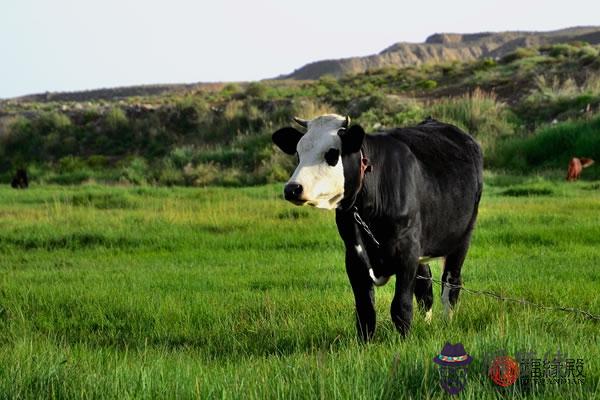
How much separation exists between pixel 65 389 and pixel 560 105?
78.7 feet

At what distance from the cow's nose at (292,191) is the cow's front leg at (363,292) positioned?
0.90 meters

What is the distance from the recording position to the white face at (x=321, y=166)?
15.8ft

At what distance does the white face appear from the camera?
15.8 ft

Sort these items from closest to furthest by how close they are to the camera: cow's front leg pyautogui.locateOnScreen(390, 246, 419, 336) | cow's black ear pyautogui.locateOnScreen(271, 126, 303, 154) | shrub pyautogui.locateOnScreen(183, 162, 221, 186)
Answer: cow's black ear pyautogui.locateOnScreen(271, 126, 303, 154) < cow's front leg pyautogui.locateOnScreen(390, 246, 419, 336) < shrub pyautogui.locateOnScreen(183, 162, 221, 186)

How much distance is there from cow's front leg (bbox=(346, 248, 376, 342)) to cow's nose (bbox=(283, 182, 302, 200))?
2.97 feet

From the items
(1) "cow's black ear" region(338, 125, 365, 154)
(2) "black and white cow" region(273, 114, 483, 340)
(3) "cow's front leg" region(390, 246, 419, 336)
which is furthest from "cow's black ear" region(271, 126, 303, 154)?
(3) "cow's front leg" region(390, 246, 419, 336)

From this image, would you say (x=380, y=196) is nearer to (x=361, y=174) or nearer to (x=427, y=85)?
(x=361, y=174)

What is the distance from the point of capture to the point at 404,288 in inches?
214

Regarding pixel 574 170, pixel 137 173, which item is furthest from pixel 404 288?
pixel 137 173

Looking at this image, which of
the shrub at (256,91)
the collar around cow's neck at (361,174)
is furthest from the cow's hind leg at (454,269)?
the shrub at (256,91)

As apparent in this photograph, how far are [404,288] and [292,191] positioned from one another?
4.17 feet

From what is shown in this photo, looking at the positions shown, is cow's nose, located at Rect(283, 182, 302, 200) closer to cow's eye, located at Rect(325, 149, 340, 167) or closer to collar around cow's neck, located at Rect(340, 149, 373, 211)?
cow's eye, located at Rect(325, 149, 340, 167)

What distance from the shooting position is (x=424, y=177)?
237 inches

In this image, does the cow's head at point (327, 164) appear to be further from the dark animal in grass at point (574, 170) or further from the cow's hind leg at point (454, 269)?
the dark animal in grass at point (574, 170)
